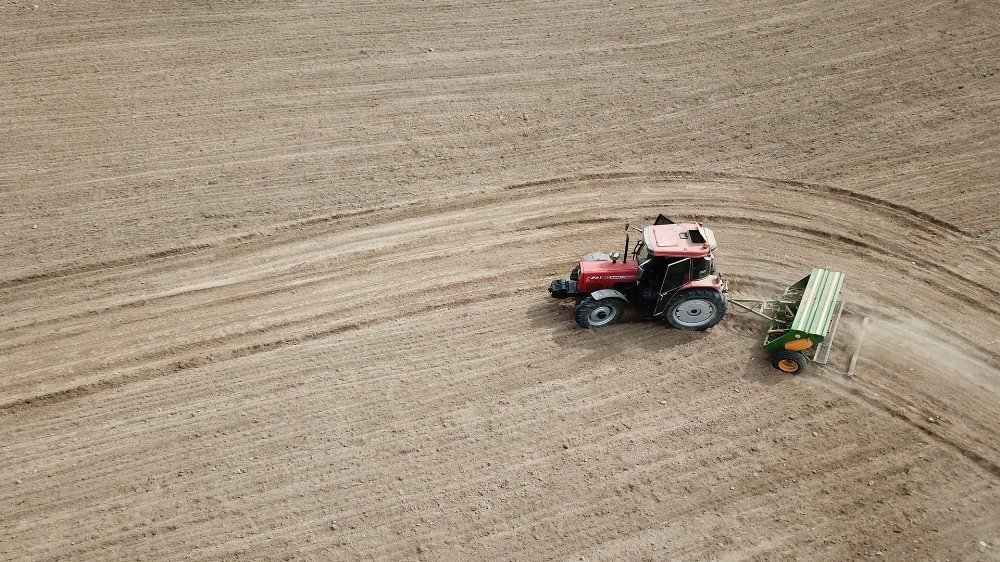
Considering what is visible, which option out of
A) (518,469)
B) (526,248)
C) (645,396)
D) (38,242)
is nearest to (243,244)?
(38,242)

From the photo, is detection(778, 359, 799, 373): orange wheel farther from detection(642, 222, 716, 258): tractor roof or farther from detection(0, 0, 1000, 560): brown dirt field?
detection(642, 222, 716, 258): tractor roof

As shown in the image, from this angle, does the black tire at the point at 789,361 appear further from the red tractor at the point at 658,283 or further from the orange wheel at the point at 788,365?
the red tractor at the point at 658,283

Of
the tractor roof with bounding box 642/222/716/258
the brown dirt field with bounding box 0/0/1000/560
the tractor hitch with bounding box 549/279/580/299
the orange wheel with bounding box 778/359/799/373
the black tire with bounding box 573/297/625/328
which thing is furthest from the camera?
the tractor hitch with bounding box 549/279/580/299

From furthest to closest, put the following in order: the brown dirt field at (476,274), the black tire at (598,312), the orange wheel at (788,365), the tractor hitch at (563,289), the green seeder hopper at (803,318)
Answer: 1. the tractor hitch at (563,289)
2. the black tire at (598,312)
3. the orange wheel at (788,365)
4. the green seeder hopper at (803,318)
5. the brown dirt field at (476,274)

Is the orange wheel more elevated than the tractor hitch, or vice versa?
the tractor hitch

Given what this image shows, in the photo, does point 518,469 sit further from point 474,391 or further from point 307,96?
point 307,96

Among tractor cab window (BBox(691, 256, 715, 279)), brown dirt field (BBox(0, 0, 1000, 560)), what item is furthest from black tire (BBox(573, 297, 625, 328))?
tractor cab window (BBox(691, 256, 715, 279))

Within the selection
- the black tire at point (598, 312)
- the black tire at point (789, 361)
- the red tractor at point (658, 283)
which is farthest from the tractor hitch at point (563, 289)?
the black tire at point (789, 361)
